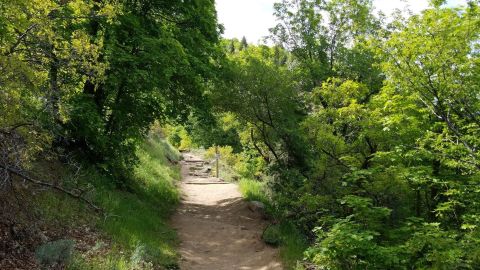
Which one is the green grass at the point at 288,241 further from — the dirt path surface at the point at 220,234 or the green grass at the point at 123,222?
the green grass at the point at 123,222

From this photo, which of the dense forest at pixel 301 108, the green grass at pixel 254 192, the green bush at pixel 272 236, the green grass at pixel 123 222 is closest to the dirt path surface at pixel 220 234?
the green bush at pixel 272 236

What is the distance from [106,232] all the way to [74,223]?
0.66 meters

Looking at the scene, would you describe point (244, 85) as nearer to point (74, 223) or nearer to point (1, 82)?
point (74, 223)

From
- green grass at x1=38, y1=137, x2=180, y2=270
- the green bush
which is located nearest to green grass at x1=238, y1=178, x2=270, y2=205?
green grass at x1=38, y1=137, x2=180, y2=270

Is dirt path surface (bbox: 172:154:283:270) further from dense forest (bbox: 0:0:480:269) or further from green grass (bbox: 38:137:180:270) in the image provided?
dense forest (bbox: 0:0:480:269)

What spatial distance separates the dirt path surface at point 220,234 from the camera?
8.98 metres

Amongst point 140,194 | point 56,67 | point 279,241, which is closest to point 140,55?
point 140,194

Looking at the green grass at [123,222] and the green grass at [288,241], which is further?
the green grass at [288,241]

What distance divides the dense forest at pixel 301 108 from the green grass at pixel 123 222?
0.38 meters

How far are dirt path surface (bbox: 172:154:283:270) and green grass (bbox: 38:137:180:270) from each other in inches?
18.3

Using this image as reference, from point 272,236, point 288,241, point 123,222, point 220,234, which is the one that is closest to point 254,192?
point 220,234

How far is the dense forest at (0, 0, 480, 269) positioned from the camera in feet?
17.9

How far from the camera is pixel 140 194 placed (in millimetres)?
12570

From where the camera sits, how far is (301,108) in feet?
43.4
